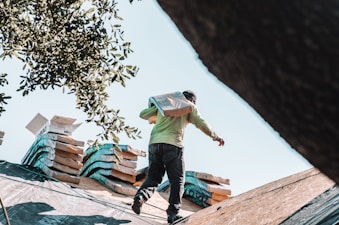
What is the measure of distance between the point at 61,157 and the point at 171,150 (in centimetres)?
270

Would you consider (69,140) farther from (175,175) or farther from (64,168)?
(175,175)

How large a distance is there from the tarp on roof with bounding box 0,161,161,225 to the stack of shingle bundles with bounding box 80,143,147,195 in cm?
161

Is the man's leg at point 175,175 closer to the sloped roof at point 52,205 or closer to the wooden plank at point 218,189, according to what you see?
the sloped roof at point 52,205

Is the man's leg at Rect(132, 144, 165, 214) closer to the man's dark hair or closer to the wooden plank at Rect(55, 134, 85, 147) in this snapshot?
the man's dark hair

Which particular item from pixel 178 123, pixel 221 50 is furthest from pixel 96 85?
pixel 221 50

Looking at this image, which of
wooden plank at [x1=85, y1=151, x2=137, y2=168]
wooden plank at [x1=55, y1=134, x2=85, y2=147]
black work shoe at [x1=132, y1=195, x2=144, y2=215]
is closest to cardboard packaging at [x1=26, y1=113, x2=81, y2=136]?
wooden plank at [x1=55, y1=134, x2=85, y2=147]

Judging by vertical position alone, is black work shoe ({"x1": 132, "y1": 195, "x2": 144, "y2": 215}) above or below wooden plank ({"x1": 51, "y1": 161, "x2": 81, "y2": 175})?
below

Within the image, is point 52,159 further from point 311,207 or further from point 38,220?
point 311,207

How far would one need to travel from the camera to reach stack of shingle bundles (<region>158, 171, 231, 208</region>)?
1072 cm

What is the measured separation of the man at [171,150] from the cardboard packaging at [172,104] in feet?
0.66

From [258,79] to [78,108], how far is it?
5109 millimetres

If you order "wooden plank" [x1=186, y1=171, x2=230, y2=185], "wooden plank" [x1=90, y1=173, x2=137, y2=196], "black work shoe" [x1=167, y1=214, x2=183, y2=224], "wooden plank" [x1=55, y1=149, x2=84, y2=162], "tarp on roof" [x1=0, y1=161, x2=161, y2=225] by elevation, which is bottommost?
"tarp on roof" [x1=0, y1=161, x2=161, y2=225]

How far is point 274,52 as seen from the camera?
4.54ft

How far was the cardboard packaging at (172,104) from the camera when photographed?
291 inches
